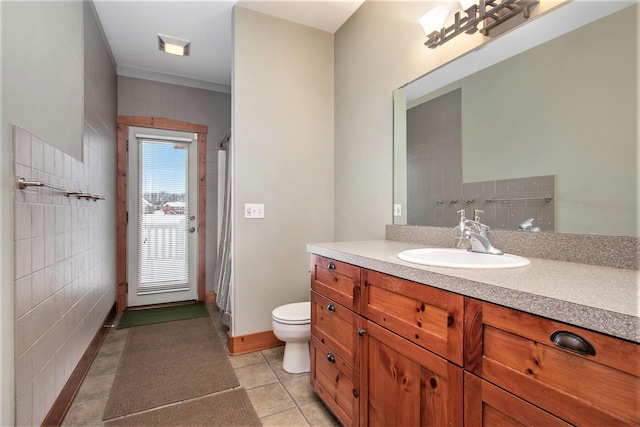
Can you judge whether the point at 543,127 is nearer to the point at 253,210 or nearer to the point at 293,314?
the point at 293,314

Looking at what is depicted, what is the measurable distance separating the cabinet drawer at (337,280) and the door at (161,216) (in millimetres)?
2520

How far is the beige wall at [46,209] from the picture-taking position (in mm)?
1139

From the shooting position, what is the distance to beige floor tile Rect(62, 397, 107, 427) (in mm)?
1604

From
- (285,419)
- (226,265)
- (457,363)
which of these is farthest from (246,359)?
(457,363)

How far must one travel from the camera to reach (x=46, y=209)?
148 cm

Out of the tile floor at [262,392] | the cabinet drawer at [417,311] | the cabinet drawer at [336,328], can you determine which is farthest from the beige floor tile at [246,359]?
the cabinet drawer at [417,311]

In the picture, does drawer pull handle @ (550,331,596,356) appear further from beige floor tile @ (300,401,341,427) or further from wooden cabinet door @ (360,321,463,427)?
beige floor tile @ (300,401,341,427)

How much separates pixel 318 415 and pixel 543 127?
1751 mm

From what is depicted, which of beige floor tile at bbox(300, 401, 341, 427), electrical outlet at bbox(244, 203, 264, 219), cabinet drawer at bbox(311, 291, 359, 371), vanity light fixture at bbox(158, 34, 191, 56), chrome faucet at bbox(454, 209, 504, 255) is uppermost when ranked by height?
vanity light fixture at bbox(158, 34, 191, 56)

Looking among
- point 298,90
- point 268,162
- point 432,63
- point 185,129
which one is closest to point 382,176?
point 432,63

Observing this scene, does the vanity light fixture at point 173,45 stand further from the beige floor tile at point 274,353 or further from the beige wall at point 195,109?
the beige floor tile at point 274,353

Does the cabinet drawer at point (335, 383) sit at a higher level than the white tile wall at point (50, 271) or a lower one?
lower

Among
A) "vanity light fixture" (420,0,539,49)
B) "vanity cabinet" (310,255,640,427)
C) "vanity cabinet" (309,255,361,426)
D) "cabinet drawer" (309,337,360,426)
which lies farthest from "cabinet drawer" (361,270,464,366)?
"vanity light fixture" (420,0,539,49)

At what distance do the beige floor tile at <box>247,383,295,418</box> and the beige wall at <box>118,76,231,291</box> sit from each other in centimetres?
216
